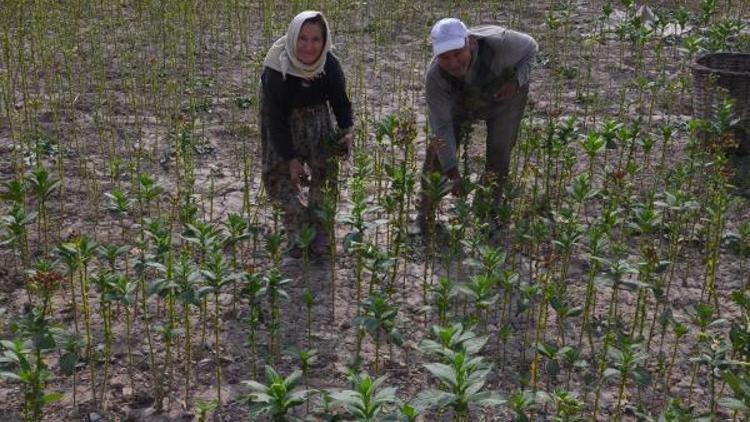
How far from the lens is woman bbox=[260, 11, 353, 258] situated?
15.9ft

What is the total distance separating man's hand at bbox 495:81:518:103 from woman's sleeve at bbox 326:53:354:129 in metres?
0.96

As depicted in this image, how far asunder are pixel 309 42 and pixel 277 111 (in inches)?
19.5

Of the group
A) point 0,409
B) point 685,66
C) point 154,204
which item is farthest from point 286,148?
point 685,66

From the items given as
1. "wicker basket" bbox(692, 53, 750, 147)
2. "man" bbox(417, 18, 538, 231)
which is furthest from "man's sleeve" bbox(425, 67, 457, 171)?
"wicker basket" bbox(692, 53, 750, 147)

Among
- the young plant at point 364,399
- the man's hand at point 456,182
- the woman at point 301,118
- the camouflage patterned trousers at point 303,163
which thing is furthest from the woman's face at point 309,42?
the young plant at point 364,399

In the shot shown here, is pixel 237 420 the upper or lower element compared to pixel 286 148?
lower

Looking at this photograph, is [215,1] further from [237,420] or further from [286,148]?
[237,420]

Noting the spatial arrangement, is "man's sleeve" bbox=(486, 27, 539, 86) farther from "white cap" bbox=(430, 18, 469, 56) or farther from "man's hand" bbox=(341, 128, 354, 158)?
"man's hand" bbox=(341, 128, 354, 158)

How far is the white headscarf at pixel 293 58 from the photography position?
479 centimetres

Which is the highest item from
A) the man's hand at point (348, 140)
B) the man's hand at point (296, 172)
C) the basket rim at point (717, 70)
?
the basket rim at point (717, 70)

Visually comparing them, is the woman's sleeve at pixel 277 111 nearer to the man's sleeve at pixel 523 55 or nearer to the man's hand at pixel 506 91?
the man's hand at pixel 506 91

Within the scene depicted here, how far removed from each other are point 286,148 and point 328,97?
411mm

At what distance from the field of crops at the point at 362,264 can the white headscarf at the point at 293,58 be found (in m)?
0.63

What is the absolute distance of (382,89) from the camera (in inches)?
326
